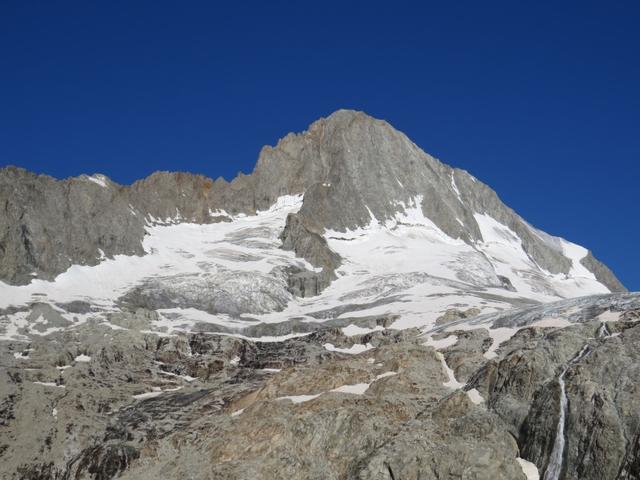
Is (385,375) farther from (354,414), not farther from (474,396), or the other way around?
(354,414)

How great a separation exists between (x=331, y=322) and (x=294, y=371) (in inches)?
1781

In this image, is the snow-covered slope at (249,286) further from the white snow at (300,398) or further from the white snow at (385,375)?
the white snow at (300,398)

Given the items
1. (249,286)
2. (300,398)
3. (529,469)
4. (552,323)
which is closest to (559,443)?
(529,469)

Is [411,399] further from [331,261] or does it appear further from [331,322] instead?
[331,261]

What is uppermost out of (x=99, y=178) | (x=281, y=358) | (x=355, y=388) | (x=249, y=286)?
(x=99, y=178)

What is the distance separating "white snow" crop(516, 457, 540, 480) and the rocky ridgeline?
0.32m

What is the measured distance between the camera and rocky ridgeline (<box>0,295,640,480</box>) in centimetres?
4534

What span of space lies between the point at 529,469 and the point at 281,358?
46774 mm

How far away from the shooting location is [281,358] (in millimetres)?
89188

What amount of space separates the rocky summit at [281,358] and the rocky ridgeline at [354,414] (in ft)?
0.51

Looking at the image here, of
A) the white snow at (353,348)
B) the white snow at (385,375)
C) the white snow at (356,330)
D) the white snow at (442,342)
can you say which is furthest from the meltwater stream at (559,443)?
the white snow at (356,330)

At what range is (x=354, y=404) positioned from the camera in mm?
54250

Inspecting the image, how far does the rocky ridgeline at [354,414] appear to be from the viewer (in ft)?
149

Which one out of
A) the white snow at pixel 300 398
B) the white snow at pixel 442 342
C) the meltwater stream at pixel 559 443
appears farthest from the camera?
the white snow at pixel 442 342
